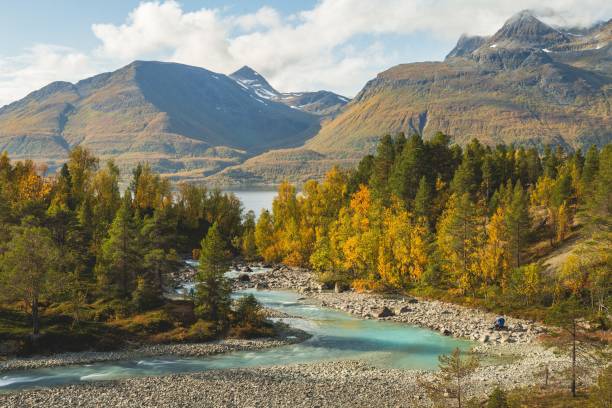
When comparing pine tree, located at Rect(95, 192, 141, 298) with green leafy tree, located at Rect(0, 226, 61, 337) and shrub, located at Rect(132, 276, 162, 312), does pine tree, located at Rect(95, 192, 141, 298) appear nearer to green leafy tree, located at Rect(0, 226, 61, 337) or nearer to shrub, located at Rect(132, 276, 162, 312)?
shrub, located at Rect(132, 276, 162, 312)

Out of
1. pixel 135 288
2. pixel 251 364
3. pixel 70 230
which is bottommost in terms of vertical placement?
pixel 251 364

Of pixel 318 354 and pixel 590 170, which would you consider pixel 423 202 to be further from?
pixel 318 354

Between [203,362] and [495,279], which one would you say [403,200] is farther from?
[203,362]

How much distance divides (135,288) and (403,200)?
5245 centimetres

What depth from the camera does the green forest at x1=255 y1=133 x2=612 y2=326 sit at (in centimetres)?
7094

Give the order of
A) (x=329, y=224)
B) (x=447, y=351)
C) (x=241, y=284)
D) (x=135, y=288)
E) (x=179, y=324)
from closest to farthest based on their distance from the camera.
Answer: (x=447, y=351), (x=179, y=324), (x=135, y=288), (x=241, y=284), (x=329, y=224)

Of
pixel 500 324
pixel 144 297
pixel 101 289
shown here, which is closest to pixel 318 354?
pixel 500 324

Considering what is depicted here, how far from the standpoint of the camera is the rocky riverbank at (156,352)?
49000mm

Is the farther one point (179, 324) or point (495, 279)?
point (495, 279)

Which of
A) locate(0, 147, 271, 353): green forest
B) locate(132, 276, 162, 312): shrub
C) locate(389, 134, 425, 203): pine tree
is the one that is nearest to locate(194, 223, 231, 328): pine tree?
locate(0, 147, 271, 353): green forest

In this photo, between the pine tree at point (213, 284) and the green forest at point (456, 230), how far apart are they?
3173 cm

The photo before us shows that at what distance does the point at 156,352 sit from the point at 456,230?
47.2m

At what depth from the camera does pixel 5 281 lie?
53.7 m

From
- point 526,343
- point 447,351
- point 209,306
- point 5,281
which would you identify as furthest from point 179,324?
point 526,343
